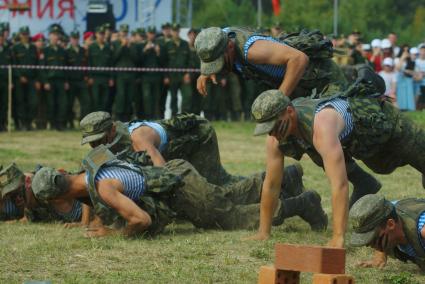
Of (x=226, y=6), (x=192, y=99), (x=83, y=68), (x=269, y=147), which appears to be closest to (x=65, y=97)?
(x=83, y=68)

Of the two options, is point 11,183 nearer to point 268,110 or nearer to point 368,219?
point 268,110

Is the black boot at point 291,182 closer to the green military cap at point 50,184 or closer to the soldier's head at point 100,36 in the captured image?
the green military cap at point 50,184

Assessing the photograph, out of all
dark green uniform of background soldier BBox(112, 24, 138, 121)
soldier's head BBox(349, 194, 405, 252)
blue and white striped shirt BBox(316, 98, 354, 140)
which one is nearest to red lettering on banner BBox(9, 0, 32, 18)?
dark green uniform of background soldier BBox(112, 24, 138, 121)

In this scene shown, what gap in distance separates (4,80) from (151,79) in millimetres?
2785

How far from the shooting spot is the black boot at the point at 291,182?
9.80 metres

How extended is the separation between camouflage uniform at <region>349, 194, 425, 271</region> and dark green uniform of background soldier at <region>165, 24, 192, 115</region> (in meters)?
14.7

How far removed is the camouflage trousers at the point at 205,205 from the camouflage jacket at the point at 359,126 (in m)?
1.12

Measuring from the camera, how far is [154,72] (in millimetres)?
21906

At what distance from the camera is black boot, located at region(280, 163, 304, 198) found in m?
9.80

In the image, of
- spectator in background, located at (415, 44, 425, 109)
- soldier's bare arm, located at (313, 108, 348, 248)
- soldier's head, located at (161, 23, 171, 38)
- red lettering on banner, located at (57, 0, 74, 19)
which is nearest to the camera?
soldier's bare arm, located at (313, 108, 348, 248)

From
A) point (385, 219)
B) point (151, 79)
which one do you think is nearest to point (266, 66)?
point (385, 219)

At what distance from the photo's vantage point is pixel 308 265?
6109 millimetres

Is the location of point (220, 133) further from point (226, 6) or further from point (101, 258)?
point (226, 6)

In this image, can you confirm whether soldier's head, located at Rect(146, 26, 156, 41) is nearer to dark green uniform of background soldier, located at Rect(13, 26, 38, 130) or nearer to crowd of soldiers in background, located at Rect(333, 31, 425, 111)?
dark green uniform of background soldier, located at Rect(13, 26, 38, 130)
